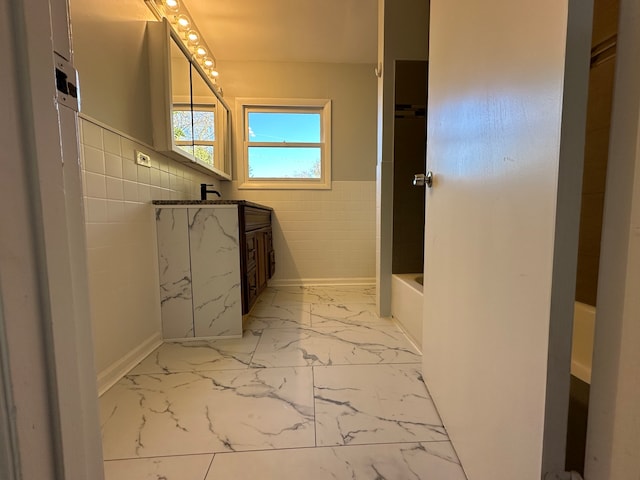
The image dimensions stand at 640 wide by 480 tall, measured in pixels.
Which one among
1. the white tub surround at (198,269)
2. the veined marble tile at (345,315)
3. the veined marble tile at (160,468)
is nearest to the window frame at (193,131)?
the white tub surround at (198,269)

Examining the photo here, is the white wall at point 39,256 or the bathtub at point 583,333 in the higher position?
the white wall at point 39,256

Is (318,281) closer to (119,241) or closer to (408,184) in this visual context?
(408,184)

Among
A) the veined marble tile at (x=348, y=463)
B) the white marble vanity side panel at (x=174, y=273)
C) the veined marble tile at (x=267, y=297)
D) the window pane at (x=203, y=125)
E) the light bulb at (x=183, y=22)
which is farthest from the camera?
the veined marble tile at (x=267, y=297)

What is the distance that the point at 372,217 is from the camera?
10.5 ft

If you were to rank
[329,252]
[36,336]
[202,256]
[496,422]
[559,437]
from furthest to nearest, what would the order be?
[329,252] → [202,256] → [496,422] → [559,437] → [36,336]

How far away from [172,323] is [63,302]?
147 cm

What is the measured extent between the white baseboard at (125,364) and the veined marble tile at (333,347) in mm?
614

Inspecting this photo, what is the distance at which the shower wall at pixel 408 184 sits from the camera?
7.01ft

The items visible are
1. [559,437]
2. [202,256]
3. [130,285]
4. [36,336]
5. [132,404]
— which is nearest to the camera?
[36,336]

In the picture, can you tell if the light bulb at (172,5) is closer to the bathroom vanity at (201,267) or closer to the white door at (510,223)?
the bathroom vanity at (201,267)

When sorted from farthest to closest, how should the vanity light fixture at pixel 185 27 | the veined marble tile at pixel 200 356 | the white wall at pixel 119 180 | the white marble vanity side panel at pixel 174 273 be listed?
1. the vanity light fixture at pixel 185 27
2. the white marble vanity side panel at pixel 174 273
3. the veined marble tile at pixel 200 356
4. the white wall at pixel 119 180

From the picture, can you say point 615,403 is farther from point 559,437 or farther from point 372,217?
point 372,217

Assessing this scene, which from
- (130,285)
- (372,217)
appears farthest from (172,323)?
(372,217)

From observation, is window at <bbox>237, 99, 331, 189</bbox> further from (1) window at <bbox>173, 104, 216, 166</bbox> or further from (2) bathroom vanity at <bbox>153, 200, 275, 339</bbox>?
(2) bathroom vanity at <bbox>153, 200, 275, 339</bbox>
